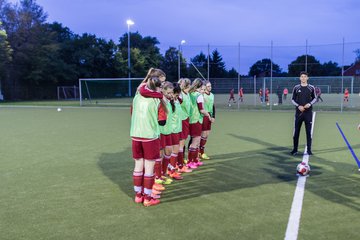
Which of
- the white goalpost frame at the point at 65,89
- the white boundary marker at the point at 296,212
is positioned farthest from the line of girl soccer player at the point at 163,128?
the white goalpost frame at the point at 65,89

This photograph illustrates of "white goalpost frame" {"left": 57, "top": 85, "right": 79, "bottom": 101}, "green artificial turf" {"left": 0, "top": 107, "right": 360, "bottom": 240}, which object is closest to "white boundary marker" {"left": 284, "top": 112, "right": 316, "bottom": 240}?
"green artificial turf" {"left": 0, "top": 107, "right": 360, "bottom": 240}

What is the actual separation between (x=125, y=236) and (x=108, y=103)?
1081 inches

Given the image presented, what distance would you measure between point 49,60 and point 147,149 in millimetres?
46264

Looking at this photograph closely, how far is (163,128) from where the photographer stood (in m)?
5.96

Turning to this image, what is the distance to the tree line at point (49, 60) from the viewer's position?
43.5 m

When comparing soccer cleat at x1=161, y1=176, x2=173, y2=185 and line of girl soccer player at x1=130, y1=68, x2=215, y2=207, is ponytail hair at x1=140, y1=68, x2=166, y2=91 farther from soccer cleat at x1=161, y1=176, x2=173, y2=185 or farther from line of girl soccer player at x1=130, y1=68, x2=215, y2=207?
soccer cleat at x1=161, y1=176, x2=173, y2=185

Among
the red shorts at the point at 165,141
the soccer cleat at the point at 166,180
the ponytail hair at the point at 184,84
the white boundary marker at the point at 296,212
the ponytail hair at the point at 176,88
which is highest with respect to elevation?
the ponytail hair at the point at 184,84

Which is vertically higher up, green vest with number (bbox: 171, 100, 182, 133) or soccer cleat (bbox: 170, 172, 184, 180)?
green vest with number (bbox: 171, 100, 182, 133)

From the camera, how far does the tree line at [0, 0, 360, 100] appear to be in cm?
4353

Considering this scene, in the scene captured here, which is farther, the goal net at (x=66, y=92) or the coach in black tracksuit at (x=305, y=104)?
the goal net at (x=66, y=92)

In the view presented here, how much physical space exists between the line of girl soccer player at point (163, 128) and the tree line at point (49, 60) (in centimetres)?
3171

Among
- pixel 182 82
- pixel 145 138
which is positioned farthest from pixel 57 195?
pixel 182 82

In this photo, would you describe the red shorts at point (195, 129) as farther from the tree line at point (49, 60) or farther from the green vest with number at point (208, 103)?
the tree line at point (49, 60)

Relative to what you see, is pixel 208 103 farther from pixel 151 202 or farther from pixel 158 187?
pixel 151 202
